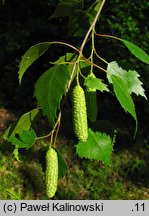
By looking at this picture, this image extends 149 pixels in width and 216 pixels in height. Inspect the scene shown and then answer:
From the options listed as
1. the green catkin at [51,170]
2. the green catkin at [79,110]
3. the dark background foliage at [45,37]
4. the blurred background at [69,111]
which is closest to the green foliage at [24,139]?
the green catkin at [51,170]

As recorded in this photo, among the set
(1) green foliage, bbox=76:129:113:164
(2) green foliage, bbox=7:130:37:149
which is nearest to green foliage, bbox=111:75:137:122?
(1) green foliage, bbox=76:129:113:164

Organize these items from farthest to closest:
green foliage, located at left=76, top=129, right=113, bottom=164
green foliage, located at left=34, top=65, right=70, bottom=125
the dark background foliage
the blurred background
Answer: the dark background foliage → the blurred background → green foliage, located at left=76, top=129, right=113, bottom=164 → green foliage, located at left=34, top=65, right=70, bottom=125

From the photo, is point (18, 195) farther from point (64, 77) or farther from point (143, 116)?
point (64, 77)

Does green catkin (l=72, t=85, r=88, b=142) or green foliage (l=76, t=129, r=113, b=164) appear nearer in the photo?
green catkin (l=72, t=85, r=88, b=142)

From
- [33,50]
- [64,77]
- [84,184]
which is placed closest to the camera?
[64,77]

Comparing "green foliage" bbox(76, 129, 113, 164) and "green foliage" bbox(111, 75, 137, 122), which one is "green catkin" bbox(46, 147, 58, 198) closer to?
"green foliage" bbox(76, 129, 113, 164)

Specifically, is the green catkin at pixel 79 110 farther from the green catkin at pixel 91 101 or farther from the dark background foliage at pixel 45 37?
the dark background foliage at pixel 45 37

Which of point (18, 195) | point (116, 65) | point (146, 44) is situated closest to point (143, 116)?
point (146, 44)
